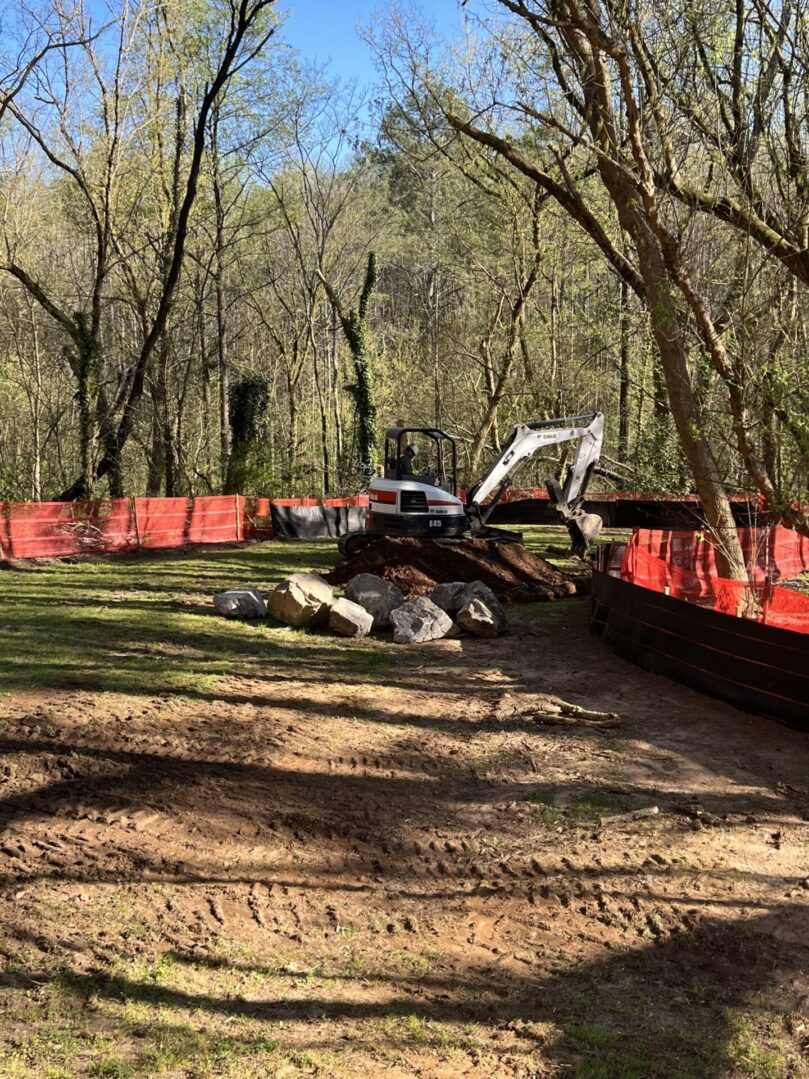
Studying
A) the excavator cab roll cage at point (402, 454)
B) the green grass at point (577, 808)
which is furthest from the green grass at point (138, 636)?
the green grass at point (577, 808)

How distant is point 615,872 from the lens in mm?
4883

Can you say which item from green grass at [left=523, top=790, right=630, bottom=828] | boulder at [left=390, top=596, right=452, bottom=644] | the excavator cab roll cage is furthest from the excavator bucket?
green grass at [left=523, top=790, right=630, bottom=828]

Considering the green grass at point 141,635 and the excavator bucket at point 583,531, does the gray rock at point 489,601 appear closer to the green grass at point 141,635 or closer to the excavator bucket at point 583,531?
the green grass at point 141,635

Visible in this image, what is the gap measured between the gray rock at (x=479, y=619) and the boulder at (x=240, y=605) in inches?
108

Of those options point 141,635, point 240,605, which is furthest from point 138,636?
point 240,605

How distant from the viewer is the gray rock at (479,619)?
10789 mm

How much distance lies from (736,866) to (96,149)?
69.6ft

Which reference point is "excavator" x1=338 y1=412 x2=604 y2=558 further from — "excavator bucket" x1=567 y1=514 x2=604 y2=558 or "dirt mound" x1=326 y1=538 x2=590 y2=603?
"dirt mound" x1=326 y1=538 x2=590 y2=603

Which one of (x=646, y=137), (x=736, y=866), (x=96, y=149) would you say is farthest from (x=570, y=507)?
(x=96, y=149)

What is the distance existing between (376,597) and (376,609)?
0.18 m

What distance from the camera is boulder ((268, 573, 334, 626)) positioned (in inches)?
430

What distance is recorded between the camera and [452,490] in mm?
15430

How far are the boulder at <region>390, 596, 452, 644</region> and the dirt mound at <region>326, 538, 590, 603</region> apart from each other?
215 centimetres

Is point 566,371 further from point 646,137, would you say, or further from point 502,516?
point 646,137
